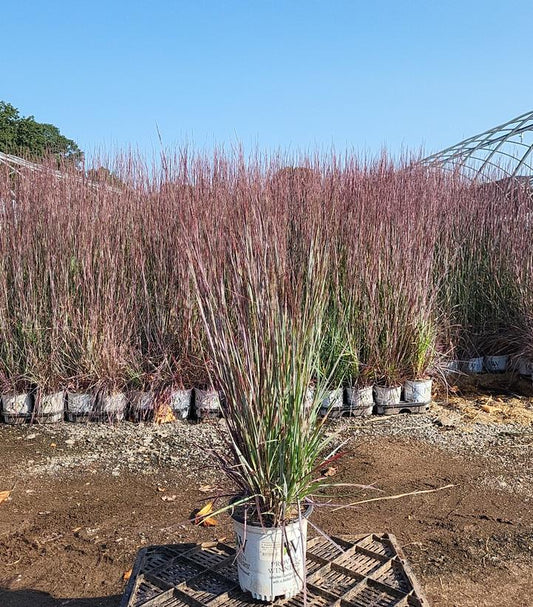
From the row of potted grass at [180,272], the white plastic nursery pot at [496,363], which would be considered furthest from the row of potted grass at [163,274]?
the white plastic nursery pot at [496,363]

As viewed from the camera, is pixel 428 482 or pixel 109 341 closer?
pixel 428 482

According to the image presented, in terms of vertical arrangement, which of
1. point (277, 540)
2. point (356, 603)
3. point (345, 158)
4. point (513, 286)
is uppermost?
point (345, 158)

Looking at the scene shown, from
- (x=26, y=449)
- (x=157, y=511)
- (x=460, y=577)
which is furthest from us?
(x=26, y=449)

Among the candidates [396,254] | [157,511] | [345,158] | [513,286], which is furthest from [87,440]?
[513,286]

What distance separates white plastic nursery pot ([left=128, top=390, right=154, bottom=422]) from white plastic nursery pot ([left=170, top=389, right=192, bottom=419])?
13 centimetres

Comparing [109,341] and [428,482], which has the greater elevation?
[109,341]

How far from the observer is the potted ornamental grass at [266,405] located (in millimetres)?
1506

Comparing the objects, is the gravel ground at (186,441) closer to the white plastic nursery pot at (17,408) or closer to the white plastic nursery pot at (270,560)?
the white plastic nursery pot at (17,408)

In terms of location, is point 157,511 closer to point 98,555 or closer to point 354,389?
point 98,555

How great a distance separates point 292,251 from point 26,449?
74.2 inches

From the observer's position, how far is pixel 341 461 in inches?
122

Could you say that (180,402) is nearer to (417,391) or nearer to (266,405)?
(417,391)

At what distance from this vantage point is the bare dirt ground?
6.77 ft

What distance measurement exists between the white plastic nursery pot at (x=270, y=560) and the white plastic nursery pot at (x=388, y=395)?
238 centimetres
